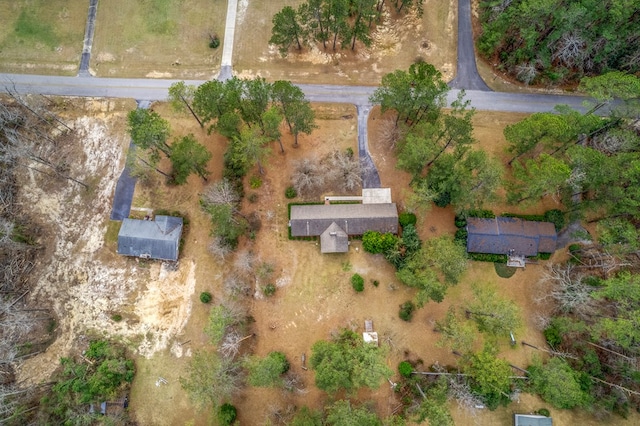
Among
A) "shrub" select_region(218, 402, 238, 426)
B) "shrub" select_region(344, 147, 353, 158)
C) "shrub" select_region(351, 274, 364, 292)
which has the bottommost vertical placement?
"shrub" select_region(218, 402, 238, 426)

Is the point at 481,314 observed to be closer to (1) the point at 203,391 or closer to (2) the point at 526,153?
(2) the point at 526,153

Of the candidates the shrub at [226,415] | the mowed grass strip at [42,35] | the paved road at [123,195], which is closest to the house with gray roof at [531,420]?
the shrub at [226,415]

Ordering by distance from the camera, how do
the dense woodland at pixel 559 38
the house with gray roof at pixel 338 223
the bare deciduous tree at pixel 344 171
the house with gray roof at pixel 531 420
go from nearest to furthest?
the house with gray roof at pixel 531 420, the dense woodland at pixel 559 38, the house with gray roof at pixel 338 223, the bare deciduous tree at pixel 344 171

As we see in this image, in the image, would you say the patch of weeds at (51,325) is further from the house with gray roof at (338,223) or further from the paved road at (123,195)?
the house with gray roof at (338,223)

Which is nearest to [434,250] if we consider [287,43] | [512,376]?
[512,376]

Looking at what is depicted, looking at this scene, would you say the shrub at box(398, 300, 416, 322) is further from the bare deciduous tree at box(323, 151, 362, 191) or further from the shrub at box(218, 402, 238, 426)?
the shrub at box(218, 402, 238, 426)

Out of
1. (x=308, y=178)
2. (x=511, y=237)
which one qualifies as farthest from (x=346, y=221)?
(x=511, y=237)

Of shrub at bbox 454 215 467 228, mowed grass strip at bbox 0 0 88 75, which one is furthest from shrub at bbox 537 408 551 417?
mowed grass strip at bbox 0 0 88 75
